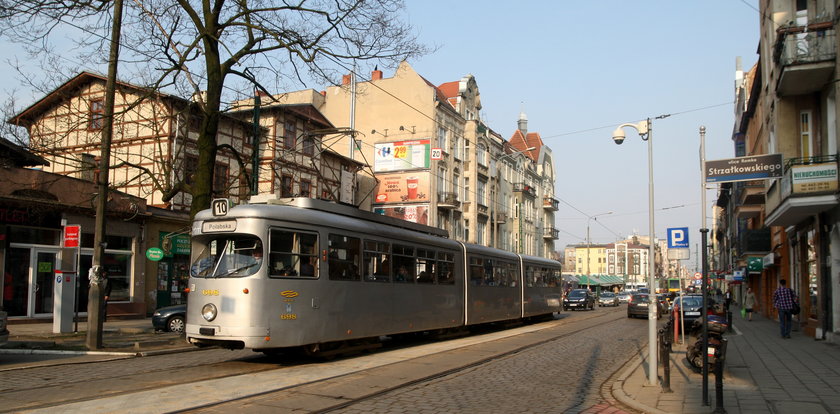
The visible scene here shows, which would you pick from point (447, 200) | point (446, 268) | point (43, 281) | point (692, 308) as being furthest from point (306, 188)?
point (692, 308)

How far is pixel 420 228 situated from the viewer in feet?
56.5

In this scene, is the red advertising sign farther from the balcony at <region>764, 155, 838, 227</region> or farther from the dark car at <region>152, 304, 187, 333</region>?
the balcony at <region>764, 155, 838, 227</region>

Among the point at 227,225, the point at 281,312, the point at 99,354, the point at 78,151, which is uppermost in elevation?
the point at 78,151

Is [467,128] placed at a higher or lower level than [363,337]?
higher

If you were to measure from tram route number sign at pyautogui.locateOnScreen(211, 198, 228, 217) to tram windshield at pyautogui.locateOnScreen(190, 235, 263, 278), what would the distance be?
426 millimetres

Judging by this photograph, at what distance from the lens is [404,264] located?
51.6 feet

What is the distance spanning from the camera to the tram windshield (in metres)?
11.4

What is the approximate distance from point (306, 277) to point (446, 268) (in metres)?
6.61

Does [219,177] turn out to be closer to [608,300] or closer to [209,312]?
[209,312]

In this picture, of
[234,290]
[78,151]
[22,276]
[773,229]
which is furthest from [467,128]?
[234,290]

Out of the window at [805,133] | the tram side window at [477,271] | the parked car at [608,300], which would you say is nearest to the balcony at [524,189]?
the parked car at [608,300]

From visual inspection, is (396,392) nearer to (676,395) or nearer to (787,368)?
(676,395)

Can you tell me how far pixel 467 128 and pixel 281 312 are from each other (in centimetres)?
4383

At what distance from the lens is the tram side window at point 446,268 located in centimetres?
1769
